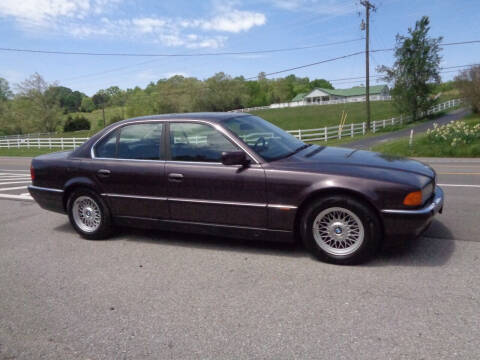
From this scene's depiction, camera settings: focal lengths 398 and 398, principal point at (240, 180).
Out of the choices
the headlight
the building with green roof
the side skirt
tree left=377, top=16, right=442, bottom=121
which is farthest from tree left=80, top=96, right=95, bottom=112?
the headlight

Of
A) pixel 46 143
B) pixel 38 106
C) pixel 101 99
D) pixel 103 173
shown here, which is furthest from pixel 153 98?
pixel 103 173

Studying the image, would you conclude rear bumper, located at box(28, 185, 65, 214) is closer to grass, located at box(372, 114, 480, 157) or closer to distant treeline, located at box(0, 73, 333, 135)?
grass, located at box(372, 114, 480, 157)

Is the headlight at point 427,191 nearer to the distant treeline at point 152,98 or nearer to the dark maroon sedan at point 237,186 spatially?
the dark maroon sedan at point 237,186

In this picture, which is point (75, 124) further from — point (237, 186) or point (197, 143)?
point (237, 186)

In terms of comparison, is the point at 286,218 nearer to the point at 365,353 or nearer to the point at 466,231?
the point at 365,353

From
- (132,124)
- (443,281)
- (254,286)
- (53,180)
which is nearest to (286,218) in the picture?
(254,286)

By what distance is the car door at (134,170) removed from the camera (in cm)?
473

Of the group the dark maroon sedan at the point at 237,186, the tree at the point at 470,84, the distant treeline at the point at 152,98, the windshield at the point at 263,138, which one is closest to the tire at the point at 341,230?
the dark maroon sedan at the point at 237,186

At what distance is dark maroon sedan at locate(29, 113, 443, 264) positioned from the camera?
3871 millimetres

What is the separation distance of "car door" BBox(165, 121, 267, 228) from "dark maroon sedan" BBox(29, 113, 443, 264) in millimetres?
11

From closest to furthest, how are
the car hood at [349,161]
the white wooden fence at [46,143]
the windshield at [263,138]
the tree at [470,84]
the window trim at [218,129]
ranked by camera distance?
the car hood at [349,161] < the window trim at [218,129] < the windshield at [263,138] < the white wooden fence at [46,143] < the tree at [470,84]

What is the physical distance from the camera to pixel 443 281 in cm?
353

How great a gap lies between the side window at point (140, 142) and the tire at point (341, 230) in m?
1.98

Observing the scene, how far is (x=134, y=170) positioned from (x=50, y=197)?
153cm
